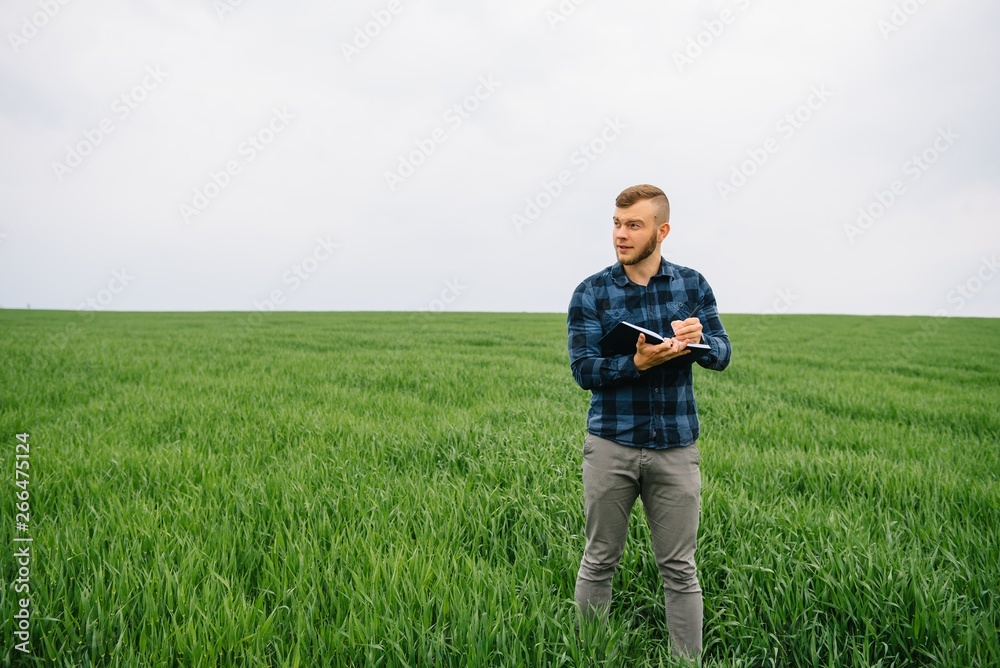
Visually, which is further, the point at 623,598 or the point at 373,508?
the point at 373,508

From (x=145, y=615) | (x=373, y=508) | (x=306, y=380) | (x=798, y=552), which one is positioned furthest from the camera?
(x=306, y=380)

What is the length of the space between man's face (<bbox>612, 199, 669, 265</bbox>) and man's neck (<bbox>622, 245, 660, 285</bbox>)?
0.05m

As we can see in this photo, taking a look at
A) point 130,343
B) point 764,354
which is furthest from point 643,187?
point 130,343

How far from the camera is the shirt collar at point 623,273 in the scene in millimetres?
2217

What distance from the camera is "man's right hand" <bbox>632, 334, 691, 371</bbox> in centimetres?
188

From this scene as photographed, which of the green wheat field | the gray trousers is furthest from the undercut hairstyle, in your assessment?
the green wheat field

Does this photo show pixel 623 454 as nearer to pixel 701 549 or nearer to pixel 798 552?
pixel 701 549

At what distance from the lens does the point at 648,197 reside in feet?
6.87

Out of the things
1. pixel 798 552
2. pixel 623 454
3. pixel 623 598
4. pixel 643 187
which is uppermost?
pixel 643 187

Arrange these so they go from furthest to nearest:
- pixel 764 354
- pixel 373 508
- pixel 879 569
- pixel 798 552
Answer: pixel 764 354, pixel 373 508, pixel 798 552, pixel 879 569

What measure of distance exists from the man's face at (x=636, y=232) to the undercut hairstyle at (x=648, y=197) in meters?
0.02

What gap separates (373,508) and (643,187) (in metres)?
2.53

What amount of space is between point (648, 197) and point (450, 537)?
7.35ft

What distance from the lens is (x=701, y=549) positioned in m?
2.96
